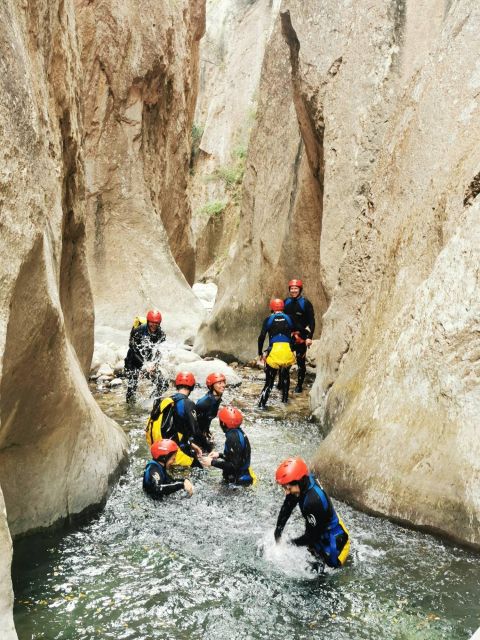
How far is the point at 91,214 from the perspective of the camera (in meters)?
18.6

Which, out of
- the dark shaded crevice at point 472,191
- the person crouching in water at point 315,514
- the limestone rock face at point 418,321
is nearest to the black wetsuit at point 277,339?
the limestone rock face at point 418,321

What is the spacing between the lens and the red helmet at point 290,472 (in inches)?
210

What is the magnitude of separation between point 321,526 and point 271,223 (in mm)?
11833

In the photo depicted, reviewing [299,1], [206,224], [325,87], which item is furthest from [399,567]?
[206,224]

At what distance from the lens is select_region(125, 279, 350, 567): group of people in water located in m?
5.43

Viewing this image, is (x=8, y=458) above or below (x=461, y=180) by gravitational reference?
below

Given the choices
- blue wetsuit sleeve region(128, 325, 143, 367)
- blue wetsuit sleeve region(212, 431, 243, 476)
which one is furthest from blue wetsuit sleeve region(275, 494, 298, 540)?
blue wetsuit sleeve region(128, 325, 143, 367)

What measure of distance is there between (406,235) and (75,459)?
4908mm

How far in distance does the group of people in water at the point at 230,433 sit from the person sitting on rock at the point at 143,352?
0.02m

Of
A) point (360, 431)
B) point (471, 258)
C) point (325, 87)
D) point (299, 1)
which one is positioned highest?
point (299, 1)

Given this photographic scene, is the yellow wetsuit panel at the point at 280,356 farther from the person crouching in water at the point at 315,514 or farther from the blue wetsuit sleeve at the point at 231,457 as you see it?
the person crouching in water at the point at 315,514

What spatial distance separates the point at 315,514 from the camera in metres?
5.39

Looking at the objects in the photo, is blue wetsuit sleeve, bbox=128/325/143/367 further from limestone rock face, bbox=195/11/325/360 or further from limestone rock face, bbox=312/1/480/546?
limestone rock face, bbox=195/11/325/360

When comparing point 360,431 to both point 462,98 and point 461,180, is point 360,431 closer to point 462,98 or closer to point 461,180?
point 461,180
